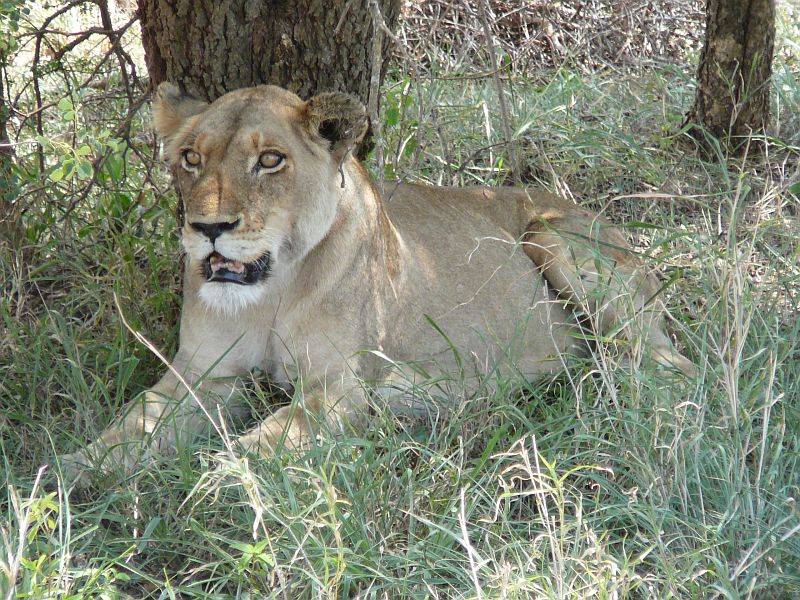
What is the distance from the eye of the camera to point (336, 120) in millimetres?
3688

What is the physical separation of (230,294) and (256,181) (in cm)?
38

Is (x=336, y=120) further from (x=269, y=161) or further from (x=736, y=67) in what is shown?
(x=736, y=67)

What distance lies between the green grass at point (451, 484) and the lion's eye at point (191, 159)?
2.43 feet

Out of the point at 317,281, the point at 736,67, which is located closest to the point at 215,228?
the point at 317,281

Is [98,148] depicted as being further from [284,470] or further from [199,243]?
[284,470]

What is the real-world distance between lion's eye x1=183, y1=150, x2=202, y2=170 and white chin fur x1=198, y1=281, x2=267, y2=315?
40 centimetres

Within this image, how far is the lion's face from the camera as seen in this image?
3471 millimetres

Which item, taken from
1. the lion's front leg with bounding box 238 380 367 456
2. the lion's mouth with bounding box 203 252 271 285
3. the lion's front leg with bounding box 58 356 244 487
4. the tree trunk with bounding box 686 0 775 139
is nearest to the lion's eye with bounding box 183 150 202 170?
the lion's mouth with bounding box 203 252 271 285

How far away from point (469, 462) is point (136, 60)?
555 cm

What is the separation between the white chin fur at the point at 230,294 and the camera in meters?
3.59

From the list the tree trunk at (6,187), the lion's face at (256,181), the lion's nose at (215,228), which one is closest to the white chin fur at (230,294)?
the lion's face at (256,181)

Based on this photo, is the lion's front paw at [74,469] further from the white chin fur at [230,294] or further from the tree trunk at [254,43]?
the tree trunk at [254,43]

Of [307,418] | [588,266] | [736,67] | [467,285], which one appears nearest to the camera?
[307,418]

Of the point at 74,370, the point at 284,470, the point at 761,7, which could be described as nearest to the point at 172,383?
the point at 74,370
